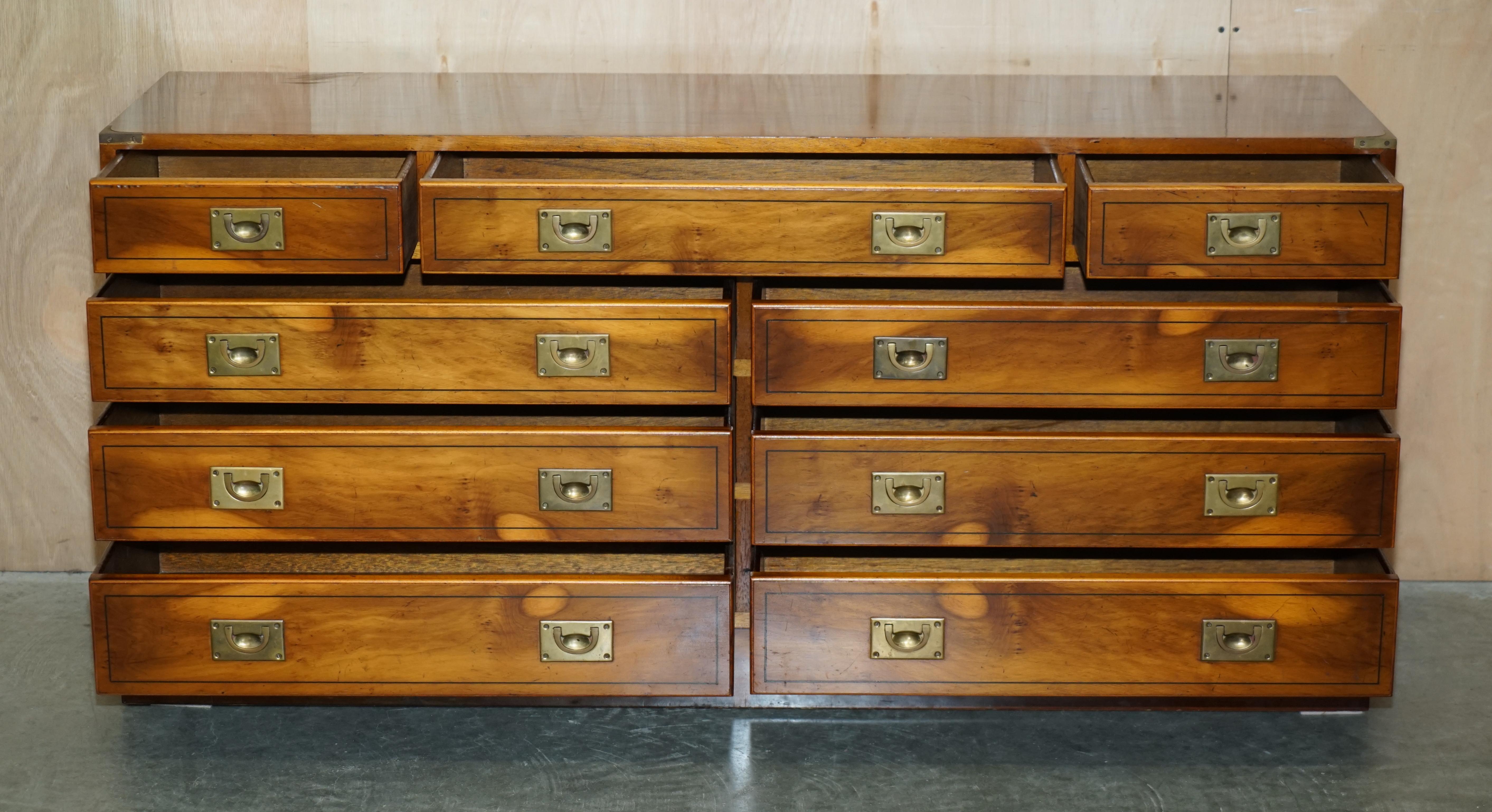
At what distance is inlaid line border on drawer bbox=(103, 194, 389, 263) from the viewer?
2301mm

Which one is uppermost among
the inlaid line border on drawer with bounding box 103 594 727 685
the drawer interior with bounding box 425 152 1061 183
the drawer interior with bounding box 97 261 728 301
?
the drawer interior with bounding box 425 152 1061 183

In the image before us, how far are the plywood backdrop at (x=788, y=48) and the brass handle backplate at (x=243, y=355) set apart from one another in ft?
2.84

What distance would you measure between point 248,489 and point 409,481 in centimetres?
26

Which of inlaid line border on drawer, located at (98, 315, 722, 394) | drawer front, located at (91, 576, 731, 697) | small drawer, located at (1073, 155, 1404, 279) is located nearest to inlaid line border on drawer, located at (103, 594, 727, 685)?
drawer front, located at (91, 576, 731, 697)

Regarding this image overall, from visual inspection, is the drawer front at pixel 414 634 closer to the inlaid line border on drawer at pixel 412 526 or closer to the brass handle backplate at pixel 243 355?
the inlaid line border on drawer at pixel 412 526

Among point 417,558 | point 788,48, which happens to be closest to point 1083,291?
point 788,48

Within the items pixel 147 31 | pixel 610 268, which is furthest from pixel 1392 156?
pixel 147 31

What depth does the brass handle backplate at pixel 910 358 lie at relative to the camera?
236 centimetres

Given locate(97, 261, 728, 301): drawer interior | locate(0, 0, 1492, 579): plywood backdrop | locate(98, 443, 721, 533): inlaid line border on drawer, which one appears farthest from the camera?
locate(0, 0, 1492, 579): plywood backdrop

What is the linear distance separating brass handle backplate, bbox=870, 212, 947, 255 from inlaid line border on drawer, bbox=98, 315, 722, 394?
11.1 inches

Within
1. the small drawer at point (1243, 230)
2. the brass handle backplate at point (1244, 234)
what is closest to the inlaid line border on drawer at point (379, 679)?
the small drawer at point (1243, 230)

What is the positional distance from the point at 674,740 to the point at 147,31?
5.77 ft

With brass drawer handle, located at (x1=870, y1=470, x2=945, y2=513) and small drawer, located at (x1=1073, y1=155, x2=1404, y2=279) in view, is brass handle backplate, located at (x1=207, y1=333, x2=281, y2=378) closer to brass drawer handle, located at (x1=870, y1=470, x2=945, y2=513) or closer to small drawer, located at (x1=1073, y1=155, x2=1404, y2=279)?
brass drawer handle, located at (x1=870, y1=470, x2=945, y2=513)

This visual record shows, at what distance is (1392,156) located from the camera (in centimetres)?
236
